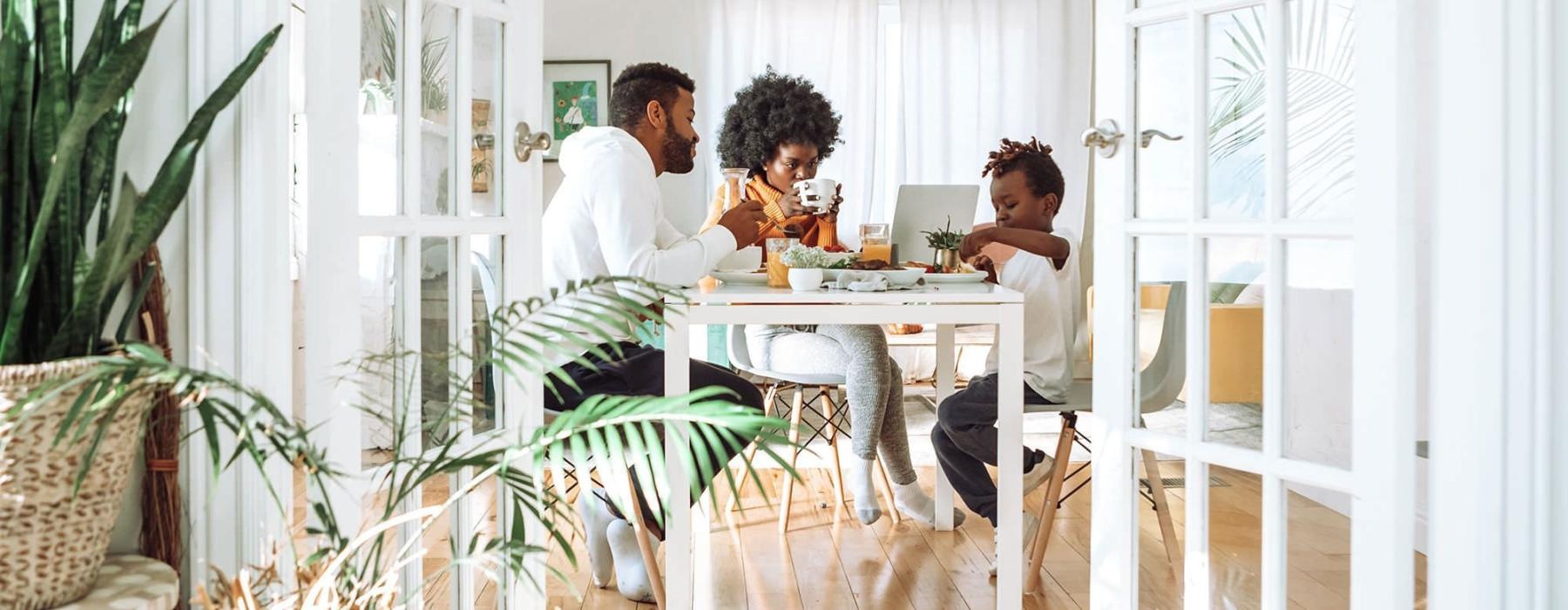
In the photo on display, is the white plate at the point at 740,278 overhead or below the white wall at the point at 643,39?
below

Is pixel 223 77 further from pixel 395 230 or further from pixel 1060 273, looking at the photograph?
pixel 1060 273

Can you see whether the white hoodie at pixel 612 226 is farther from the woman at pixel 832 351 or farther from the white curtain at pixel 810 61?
the white curtain at pixel 810 61

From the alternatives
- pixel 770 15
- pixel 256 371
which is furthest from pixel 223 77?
pixel 770 15

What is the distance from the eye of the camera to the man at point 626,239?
258cm

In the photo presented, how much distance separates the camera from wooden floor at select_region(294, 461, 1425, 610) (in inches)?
70.8

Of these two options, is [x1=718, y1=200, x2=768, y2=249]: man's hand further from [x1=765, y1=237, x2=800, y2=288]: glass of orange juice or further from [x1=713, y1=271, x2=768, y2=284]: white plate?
[x1=765, y1=237, x2=800, y2=288]: glass of orange juice

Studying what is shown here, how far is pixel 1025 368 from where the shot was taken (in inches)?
112

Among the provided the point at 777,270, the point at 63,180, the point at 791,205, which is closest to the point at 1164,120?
the point at 777,270

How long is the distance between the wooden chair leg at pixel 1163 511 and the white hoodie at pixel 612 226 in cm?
103

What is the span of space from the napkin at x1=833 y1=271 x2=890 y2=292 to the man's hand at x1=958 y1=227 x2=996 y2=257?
0.52 meters

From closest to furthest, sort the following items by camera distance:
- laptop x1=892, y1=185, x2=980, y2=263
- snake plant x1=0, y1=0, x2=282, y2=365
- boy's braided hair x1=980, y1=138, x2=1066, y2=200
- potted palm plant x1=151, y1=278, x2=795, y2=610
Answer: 1. potted palm plant x1=151, y1=278, x2=795, y2=610
2. snake plant x1=0, y1=0, x2=282, y2=365
3. boy's braided hair x1=980, y1=138, x2=1066, y2=200
4. laptop x1=892, y1=185, x2=980, y2=263

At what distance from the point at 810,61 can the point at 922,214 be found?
2491 mm

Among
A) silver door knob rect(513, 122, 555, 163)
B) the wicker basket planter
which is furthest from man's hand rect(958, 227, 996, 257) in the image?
the wicker basket planter

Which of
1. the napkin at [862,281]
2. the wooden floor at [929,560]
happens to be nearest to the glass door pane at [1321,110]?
the wooden floor at [929,560]
